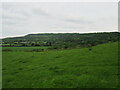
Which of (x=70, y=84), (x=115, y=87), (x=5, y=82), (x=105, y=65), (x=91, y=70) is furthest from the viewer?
(x=105, y=65)

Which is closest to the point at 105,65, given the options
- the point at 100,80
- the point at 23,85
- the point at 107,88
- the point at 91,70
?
the point at 91,70

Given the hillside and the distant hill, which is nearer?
the hillside

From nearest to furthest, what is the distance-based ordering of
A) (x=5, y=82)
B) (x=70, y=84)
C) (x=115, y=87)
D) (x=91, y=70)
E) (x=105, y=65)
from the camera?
(x=115, y=87), (x=70, y=84), (x=5, y=82), (x=91, y=70), (x=105, y=65)

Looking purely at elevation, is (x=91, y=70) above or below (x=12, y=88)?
above

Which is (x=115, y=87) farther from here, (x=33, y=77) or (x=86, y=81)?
(x=33, y=77)

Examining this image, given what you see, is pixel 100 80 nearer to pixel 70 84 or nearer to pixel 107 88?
pixel 107 88

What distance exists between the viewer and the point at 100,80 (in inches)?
470

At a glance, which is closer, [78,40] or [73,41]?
[73,41]

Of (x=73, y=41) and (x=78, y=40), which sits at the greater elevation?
(x=78, y=40)

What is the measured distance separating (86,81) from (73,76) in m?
2.01

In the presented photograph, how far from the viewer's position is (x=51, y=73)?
14.8 m

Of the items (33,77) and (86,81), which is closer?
(86,81)

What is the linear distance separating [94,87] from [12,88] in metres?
8.52

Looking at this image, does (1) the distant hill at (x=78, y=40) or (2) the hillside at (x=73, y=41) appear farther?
(1) the distant hill at (x=78, y=40)
